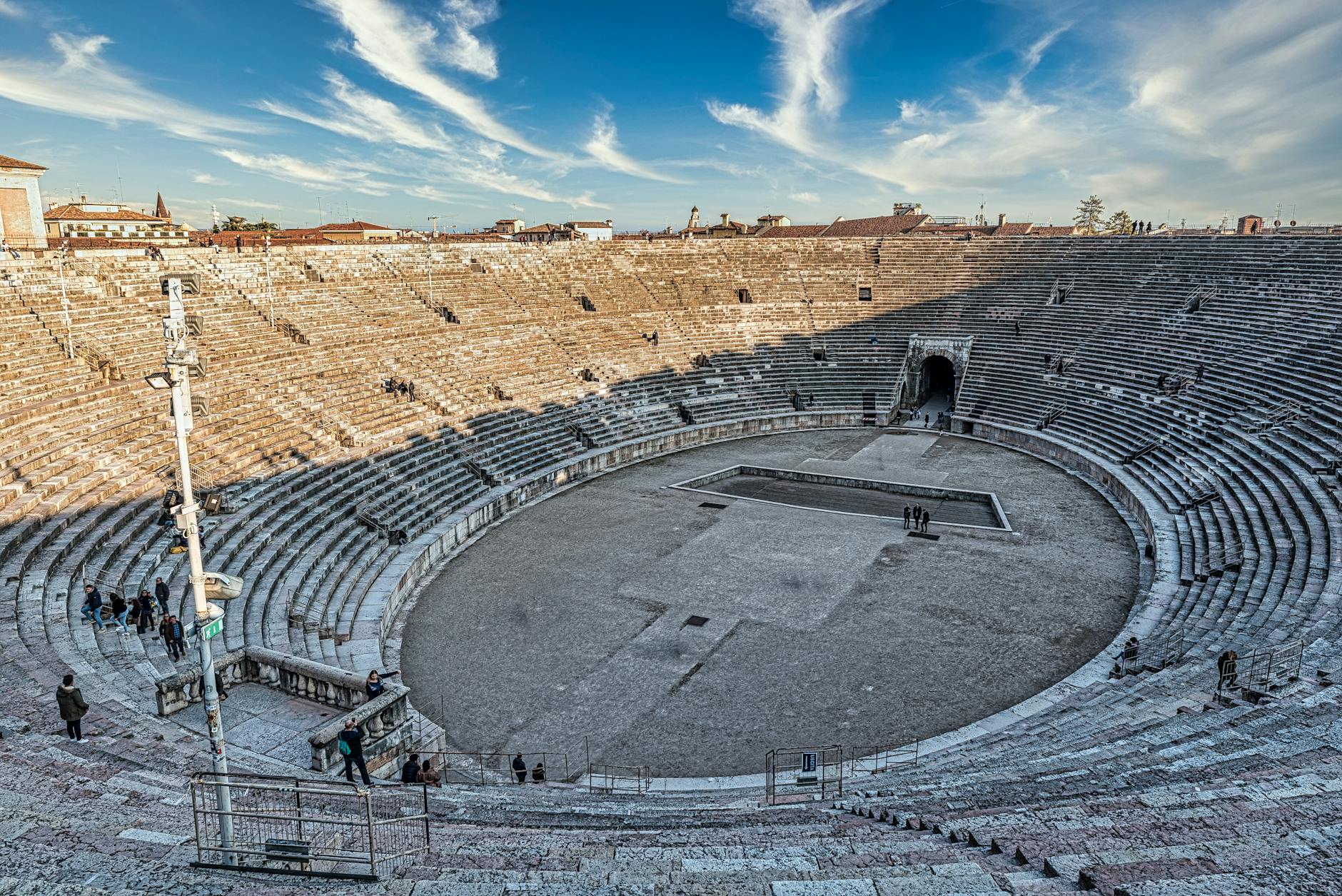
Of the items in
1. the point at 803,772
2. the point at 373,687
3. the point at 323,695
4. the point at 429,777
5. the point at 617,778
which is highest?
the point at 373,687

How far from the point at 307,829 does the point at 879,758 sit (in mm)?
8285

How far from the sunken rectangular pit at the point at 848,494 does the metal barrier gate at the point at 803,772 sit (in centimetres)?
1230

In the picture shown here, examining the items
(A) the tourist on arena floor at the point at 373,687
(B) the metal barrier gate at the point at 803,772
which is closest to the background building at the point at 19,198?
(A) the tourist on arena floor at the point at 373,687

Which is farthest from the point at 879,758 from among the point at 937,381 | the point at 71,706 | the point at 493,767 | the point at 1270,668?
the point at 937,381

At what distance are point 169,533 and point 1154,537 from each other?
2282cm

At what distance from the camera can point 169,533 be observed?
54.7 feet

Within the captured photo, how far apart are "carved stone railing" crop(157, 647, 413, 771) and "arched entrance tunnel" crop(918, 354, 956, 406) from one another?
109 feet

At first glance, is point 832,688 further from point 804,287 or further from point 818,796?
point 804,287

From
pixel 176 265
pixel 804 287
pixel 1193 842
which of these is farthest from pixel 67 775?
pixel 804 287

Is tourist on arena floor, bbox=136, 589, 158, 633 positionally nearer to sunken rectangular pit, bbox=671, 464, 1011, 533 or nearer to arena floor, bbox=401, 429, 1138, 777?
arena floor, bbox=401, 429, 1138, 777

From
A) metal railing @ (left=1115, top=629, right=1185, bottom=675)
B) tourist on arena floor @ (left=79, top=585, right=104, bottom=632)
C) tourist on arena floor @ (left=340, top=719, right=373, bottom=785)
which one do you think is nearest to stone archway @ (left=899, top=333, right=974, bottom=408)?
metal railing @ (left=1115, top=629, right=1185, bottom=675)

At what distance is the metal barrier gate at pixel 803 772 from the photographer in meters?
11.4

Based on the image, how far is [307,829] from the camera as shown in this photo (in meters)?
8.37

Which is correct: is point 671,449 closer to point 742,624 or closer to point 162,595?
point 742,624
